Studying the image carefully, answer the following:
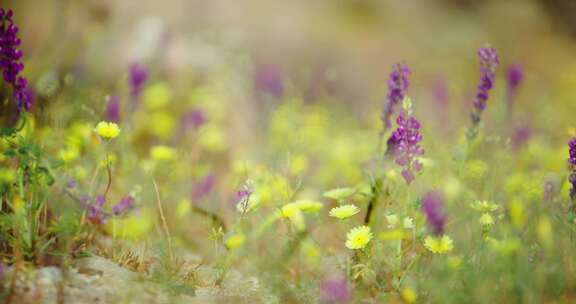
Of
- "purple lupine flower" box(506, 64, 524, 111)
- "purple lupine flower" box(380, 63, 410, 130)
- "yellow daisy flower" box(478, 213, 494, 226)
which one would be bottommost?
"yellow daisy flower" box(478, 213, 494, 226)

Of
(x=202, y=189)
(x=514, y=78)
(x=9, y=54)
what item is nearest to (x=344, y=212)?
(x=202, y=189)

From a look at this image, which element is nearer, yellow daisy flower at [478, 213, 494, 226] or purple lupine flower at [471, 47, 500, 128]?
yellow daisy flower at [478, 213, 494, 226]

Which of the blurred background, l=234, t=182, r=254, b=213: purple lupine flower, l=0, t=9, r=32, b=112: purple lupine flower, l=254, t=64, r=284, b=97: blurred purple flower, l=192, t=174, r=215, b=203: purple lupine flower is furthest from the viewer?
the blurred background

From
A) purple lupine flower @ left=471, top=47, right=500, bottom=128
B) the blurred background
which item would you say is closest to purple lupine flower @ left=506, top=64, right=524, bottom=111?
purple lupine flower @ left=471, top=47, right=500, bottom=128

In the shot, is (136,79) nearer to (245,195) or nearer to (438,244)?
(245,195)

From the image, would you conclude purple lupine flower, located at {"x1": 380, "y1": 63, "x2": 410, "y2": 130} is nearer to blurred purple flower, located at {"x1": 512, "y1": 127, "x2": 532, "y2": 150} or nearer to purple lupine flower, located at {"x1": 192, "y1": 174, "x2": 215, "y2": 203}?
purple lupine flower, located at {"x1": 192, "y1": 174, "x2": 215, "y2": 203}

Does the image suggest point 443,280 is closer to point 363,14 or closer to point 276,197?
point 276,197

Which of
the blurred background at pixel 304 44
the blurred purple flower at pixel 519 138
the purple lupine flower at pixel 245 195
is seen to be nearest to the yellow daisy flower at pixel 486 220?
the purple lupine flower at pixel 245 195
